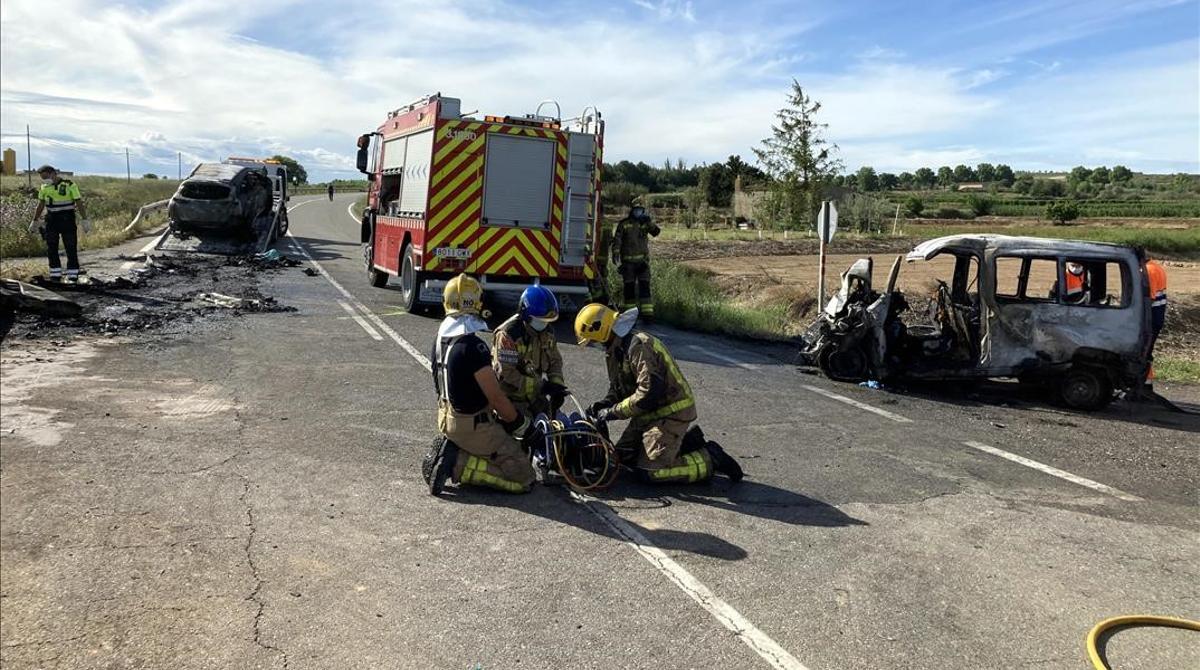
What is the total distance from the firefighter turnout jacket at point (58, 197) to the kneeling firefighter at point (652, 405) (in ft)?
36.0

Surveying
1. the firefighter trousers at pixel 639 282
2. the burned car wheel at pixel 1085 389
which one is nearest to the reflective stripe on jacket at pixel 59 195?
the firefighter trousers at pixel 639 282

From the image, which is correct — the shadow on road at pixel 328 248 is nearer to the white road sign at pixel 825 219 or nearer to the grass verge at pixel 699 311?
the grass verge at pixel 699 311

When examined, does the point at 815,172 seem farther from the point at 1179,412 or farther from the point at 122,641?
the point at 122,641

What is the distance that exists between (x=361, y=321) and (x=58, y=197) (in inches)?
213

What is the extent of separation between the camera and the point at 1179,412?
29.6 feet

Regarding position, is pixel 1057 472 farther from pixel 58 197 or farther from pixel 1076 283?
pixel 58 197

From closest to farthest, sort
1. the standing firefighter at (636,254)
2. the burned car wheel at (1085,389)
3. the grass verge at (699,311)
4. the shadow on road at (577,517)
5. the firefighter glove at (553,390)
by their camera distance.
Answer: the shadow on road at (577,517)
the firefighter glove at (553,390)
the burned car wheel at (1085,389)
the standing firefighter at (636,254)
the grass verge at (699,311)

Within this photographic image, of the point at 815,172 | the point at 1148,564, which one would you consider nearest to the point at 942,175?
the point at 815,172

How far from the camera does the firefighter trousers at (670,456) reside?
18.3 ft

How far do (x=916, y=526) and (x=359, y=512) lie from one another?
10.6ft

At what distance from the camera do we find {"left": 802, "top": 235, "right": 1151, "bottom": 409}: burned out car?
8.55 m

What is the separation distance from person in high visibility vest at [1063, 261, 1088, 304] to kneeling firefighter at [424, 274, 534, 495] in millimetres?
6331

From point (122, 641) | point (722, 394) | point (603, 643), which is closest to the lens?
point (122, 641)

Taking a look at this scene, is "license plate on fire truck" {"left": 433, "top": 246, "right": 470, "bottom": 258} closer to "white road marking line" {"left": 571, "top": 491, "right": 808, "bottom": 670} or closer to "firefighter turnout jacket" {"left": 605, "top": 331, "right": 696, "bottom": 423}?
"firefighter turnout jacket" {"left": 605, "top": 331, "right": 696, "bottom": 423}
